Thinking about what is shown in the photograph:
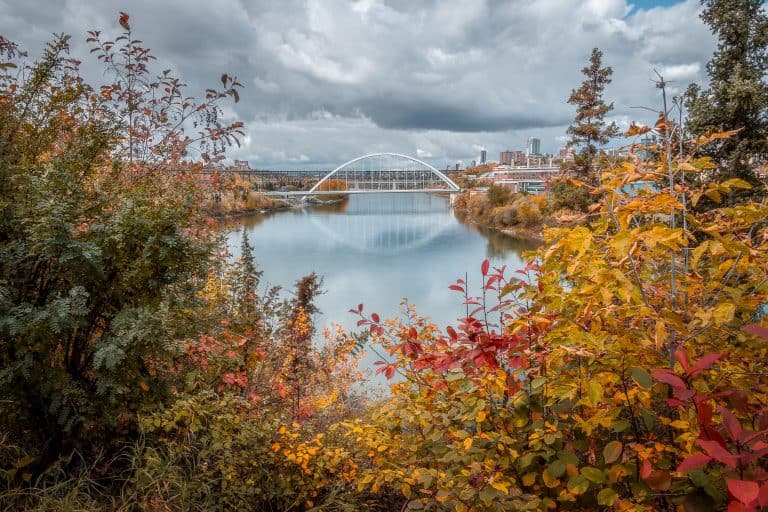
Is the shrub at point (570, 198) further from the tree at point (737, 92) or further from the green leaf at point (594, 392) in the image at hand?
the green leaf at point (594, 392)

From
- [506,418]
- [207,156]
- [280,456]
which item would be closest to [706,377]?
[506,418]

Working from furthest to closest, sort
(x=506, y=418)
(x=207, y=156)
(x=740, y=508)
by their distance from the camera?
1. (x=207, y=156)
2. (x=506, y=418)
3. (x=740, y=508)

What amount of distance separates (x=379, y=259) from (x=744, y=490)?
2271cm

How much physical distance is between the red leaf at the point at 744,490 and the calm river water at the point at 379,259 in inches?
232

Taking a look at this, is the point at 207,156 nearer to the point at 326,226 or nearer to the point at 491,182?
the point at 326,226

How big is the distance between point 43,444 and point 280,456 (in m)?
1.10

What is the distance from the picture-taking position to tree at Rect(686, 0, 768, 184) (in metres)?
7.54

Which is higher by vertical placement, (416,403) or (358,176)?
(358,176)

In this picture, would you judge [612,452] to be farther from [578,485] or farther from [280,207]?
[280,207]

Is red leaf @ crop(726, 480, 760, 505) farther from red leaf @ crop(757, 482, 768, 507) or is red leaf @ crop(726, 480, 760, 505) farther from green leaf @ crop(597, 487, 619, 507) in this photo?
green leaf @ crop(597, 487, 619, 507)

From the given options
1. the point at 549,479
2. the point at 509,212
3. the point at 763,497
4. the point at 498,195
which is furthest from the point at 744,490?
the point at 498,195

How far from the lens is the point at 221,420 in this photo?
6.70 ft

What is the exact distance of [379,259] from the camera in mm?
23469

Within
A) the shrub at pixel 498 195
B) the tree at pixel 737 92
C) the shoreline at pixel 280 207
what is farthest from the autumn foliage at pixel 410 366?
the shrub at pixel 498 195
